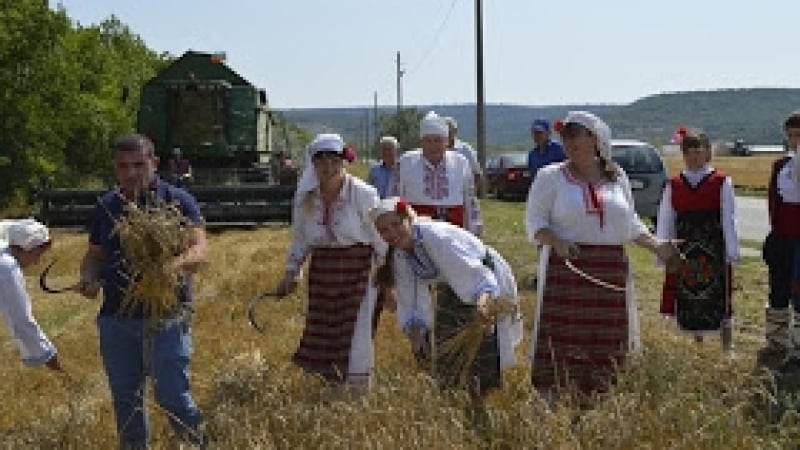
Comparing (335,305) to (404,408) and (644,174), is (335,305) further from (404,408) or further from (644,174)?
(644,174)

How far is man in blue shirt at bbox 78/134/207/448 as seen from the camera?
180 inches

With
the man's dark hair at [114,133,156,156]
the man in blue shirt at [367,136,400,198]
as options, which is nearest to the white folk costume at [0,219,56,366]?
the man's dark hair at [114,133,156,156]

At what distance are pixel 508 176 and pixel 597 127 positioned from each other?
2391cm

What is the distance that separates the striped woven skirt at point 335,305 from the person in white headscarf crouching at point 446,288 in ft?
1.29

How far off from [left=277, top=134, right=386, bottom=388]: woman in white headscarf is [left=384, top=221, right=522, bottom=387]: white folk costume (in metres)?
0.43

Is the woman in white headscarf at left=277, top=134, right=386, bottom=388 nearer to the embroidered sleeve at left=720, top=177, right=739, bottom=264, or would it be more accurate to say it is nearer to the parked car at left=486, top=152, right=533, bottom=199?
the embroidered sleeve at left=720, top=177, right=739, bottom=264

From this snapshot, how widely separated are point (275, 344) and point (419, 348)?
260 centimetres

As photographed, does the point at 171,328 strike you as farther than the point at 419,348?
No

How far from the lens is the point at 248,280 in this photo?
10773 millimetres

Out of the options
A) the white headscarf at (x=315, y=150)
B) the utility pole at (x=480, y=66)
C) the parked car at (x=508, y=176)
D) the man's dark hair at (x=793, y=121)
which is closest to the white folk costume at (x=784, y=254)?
the man's dark hair at (x=793, y=121)

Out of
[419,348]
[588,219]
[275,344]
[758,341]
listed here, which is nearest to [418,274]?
[419,348]

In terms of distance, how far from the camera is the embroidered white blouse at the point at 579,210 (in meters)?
4.77

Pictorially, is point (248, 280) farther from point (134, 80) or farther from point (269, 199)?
point (134, 80)

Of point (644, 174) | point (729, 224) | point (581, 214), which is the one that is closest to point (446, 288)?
point (581, 214)
